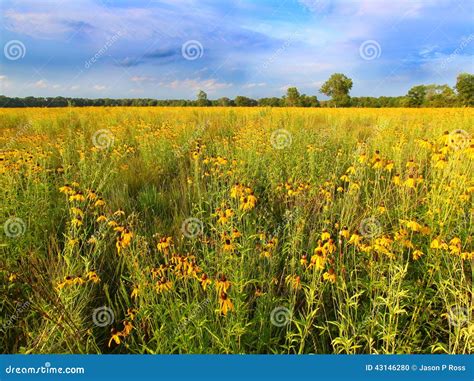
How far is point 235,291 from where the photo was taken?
1980mm

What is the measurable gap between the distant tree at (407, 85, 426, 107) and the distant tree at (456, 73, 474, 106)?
2.44 metres

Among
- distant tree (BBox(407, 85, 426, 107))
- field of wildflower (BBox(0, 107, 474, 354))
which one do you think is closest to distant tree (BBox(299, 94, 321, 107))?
distant tree (BBox(407, 85, 426, 107))

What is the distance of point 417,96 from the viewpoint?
26.3 meters

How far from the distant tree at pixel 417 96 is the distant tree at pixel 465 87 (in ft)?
8.01

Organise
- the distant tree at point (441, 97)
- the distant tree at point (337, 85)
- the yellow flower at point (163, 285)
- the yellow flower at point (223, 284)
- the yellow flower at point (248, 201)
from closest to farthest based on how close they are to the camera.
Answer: the yellow flower at point (223, 284), the yellow flower at point (163, 285), the yellow flower at point (248, 201), the distant tree at point (441, 97), the distant tree at point (337, 85)

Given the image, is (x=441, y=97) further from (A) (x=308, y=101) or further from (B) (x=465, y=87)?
(A) (x=308, y=101)

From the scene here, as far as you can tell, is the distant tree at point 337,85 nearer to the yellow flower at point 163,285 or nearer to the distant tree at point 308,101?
the distant tree at point 308,101

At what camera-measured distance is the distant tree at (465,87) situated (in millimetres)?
23042

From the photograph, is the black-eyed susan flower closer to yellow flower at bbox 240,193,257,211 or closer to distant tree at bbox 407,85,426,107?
yellow flower at bbox 240,193,257,211

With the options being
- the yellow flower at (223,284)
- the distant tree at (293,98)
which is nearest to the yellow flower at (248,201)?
the yellow flower at (223,284)

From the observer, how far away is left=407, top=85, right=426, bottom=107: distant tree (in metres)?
25.8

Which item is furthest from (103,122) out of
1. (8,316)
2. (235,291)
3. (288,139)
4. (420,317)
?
(420,317)

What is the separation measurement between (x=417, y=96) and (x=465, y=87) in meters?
3.38

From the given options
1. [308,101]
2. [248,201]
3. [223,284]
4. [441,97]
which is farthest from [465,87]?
[223,284]
